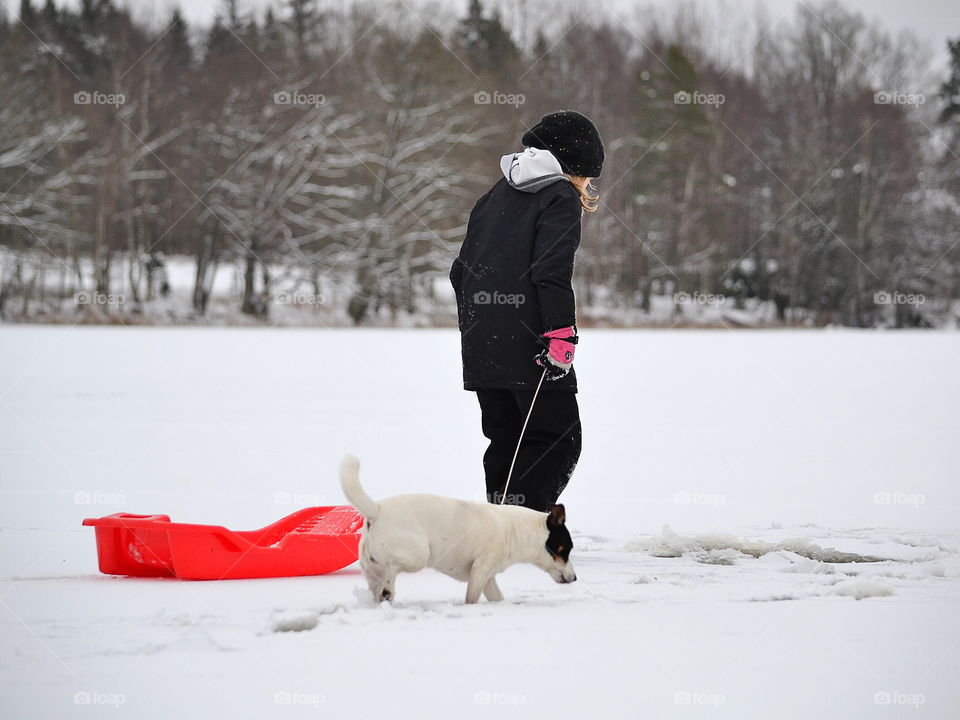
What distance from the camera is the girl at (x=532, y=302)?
12.1 ft

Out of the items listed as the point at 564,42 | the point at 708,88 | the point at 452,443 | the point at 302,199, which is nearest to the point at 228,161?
the point at 302,199

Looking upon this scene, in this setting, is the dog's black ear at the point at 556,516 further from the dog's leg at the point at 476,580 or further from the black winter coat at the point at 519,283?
the black winter coat at the point at 519,283

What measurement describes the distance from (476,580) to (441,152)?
27330mm

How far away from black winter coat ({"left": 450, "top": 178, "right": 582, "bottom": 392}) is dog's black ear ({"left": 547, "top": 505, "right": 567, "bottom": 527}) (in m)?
0.67

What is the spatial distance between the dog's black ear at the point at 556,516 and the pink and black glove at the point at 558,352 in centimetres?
63

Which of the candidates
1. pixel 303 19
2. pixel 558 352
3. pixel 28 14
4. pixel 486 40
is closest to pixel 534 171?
pixel 558 352

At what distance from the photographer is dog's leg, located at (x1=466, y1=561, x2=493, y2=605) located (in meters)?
3.09

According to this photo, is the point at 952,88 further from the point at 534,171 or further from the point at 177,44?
the point at 534,171

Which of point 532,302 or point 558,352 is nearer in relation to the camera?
point 558,352

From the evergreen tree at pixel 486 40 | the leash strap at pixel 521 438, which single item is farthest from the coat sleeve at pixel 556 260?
the evergreen tree at pixel 486 40

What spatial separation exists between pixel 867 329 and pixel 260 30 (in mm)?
21955

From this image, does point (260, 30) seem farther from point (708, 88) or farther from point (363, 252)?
point (708, 88)

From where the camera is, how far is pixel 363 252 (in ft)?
92.9

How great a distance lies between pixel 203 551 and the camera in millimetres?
3418
